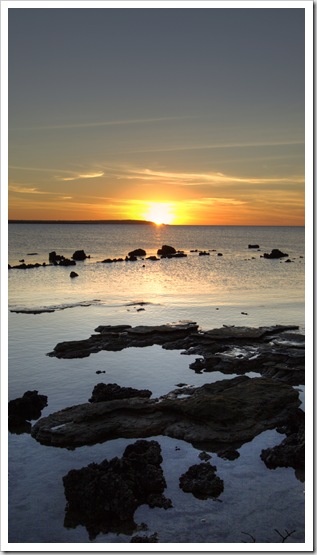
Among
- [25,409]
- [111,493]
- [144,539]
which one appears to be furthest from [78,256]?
[144,539]

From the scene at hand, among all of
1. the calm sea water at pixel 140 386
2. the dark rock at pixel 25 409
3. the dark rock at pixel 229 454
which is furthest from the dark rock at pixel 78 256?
the dark rock at pixel 229 454

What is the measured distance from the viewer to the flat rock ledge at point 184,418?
1723 centimetres

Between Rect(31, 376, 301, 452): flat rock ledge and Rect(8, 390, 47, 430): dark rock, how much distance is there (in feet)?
3.98

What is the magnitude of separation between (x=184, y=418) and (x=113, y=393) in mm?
3646

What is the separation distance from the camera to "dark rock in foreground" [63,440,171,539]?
12.8 metres

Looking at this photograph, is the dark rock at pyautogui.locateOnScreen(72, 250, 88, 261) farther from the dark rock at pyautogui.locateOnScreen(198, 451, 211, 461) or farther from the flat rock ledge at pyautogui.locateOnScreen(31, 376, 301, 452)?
the dark rock at pyautogui.locateOnScreen(198, 451, 211, 461)

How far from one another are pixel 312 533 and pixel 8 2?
41.3 ft

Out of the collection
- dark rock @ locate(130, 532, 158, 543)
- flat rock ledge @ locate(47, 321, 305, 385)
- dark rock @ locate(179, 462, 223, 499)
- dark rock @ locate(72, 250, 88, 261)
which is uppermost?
dark rock @ locate(72, 250, 88, 261)

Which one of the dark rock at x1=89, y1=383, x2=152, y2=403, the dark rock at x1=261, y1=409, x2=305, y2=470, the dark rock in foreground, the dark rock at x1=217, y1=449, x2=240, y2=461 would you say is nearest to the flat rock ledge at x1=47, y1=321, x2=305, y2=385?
the dark rock at x1=89, y1=383, x2=152, y2=403

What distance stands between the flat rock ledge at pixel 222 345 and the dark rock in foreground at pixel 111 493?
10338mm

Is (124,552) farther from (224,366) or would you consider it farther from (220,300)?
(220,300)

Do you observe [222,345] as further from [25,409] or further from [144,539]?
[144,539]

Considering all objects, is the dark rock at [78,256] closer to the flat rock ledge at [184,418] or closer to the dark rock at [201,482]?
the flat rock ledge at [184,418]

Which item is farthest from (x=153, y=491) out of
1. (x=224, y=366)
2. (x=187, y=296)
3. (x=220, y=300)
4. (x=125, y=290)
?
(x=125, y=290)
